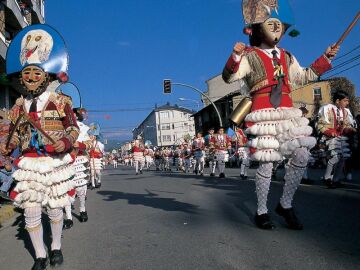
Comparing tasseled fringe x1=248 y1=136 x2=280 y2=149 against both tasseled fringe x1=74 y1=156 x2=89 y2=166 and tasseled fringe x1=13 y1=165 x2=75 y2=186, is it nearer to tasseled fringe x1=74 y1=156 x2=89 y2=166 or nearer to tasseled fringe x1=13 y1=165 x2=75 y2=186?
tasseled fringe x1=13 y1=165 x2=75 y2=186

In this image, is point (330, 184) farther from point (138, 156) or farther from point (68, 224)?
point (138, 156)

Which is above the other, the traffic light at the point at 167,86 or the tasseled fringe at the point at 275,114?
the traffic light at the point at 167,86

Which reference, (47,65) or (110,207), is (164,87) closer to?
(110,207)

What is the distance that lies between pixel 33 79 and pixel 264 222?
2852 millimetres

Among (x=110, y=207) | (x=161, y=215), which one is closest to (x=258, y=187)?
(x=161, y=215)

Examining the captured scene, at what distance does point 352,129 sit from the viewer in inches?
353

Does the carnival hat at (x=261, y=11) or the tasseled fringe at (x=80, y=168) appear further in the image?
the tasseled fringe at (x=80, y=168)

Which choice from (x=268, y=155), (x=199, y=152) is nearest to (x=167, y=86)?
(x=199, y=152)

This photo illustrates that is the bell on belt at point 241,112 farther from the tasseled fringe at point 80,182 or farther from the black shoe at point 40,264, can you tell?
the tasseled fringe at point 80,182

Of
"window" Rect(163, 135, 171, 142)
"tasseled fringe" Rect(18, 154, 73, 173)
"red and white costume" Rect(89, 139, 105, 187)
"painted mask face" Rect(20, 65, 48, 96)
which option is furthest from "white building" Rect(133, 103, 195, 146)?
"tasseled fringe" Rect(18, 154, 73, 173)

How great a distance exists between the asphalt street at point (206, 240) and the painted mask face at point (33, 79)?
1684 millimetres

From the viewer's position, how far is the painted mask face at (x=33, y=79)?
4.04 m

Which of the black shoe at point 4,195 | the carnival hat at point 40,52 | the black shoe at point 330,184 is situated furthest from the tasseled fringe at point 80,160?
the black shoe at point 330,184

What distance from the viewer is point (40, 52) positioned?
4.29 m
